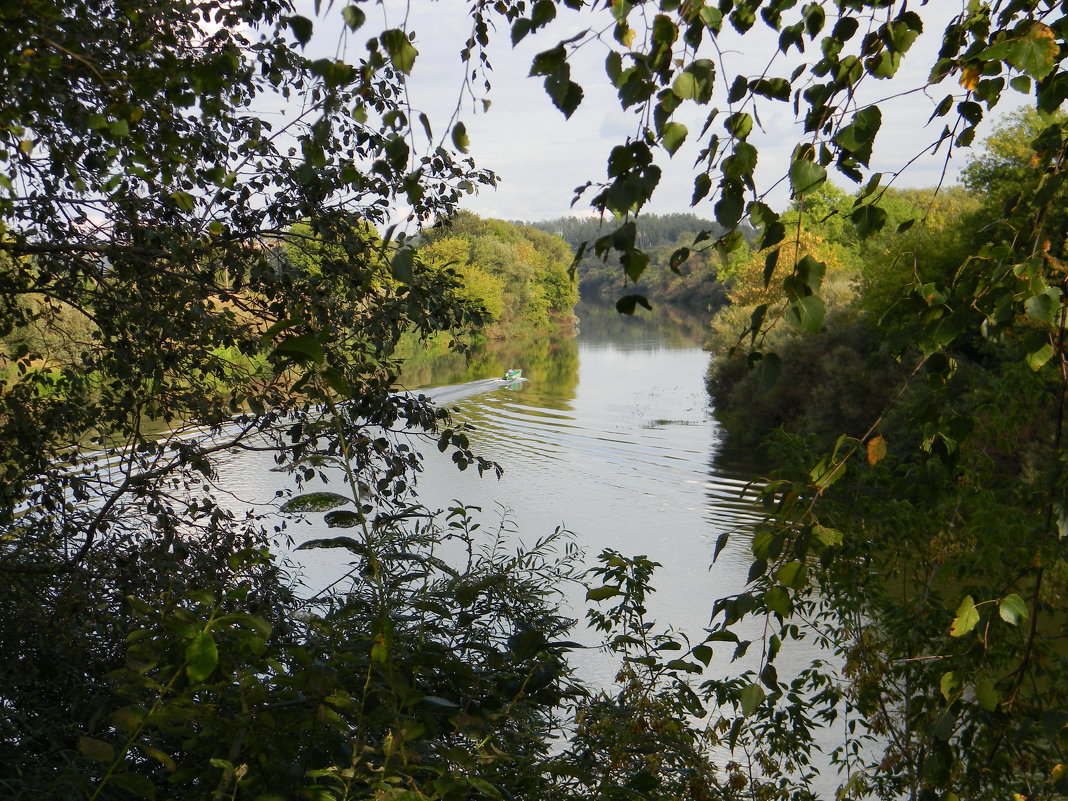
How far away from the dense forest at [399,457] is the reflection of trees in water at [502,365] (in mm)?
18182

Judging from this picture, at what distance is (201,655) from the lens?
110 cm

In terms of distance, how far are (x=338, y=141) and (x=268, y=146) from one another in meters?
0.27

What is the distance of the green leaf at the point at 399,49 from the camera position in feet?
3.25

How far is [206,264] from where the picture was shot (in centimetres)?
368

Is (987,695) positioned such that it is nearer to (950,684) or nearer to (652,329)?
(950,684)

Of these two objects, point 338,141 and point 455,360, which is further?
point 455,360

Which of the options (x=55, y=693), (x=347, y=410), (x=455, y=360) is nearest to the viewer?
(x=55, y=693)

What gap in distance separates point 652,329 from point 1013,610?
172 ft

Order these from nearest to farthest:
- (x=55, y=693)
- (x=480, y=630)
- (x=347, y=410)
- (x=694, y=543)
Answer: (x=480, y=630), (x=55, y=693), (x=347, y=410), (x=694, y=543)

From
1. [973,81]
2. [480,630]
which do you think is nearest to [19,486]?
[480,630]

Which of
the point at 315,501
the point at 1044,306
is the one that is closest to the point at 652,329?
the point at 315,501

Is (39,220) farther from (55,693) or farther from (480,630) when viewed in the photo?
(480,630)

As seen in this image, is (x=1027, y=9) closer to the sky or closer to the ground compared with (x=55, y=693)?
closer to the sky

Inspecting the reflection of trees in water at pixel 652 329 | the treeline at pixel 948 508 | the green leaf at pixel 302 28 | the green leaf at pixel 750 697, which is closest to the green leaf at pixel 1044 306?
the treeline at pixel 948 508
